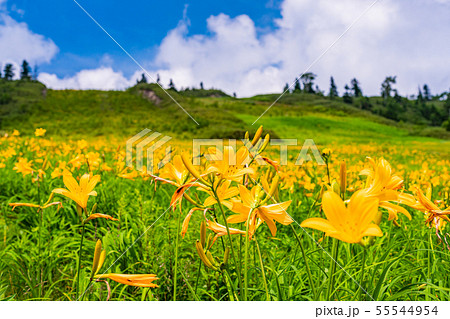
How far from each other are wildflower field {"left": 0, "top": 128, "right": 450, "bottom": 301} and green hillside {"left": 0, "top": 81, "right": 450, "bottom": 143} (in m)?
0.49

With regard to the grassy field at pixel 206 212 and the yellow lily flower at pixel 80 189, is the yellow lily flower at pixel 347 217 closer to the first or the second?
the grassy field at pixel 206 212

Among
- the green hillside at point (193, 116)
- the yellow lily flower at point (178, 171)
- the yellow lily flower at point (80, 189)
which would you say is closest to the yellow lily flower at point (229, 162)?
the yellow lily flower at point (178, 171)

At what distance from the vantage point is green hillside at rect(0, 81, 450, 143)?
2193mm

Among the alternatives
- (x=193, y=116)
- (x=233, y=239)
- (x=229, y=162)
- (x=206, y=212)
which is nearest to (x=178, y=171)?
(x=229, y=162)

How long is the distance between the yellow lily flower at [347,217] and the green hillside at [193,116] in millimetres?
1322

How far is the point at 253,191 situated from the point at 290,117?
248cm

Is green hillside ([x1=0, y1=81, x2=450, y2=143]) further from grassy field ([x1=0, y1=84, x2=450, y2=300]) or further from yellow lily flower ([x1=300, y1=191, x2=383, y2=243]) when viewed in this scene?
yellow lily flower ([x1=300, y1=191, x2=383, y2=243])

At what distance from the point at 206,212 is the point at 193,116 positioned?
86 cm

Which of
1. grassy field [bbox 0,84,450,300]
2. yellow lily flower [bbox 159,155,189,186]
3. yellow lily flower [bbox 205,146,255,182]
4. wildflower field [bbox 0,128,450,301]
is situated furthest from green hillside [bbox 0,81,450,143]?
yellow lily flower [bbox 205,146,255,182]

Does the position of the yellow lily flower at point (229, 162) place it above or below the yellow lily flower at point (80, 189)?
above

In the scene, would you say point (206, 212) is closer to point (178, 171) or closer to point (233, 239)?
point (233, 239)

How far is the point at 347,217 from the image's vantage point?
0.43m

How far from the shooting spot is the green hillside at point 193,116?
2.19 metres
